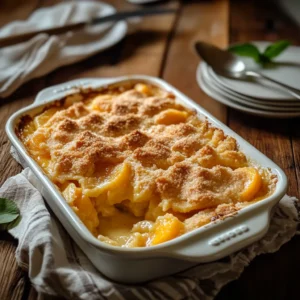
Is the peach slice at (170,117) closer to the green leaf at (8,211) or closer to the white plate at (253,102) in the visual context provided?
the white plate at (253,102)

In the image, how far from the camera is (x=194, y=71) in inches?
99.7

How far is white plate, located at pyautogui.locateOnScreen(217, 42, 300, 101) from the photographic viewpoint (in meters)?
2.07

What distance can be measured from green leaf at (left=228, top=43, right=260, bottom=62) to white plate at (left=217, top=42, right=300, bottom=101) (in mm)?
25

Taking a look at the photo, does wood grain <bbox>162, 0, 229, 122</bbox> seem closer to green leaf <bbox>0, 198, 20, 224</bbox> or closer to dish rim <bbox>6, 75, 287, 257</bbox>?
dish rim <bbox>6, 75, 287, 257</bbox>

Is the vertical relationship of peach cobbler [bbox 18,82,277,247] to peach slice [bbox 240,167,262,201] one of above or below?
above

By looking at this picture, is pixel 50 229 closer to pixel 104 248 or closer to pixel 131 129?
pixel 104 248

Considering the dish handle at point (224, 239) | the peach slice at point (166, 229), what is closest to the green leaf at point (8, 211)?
the peach slice at point (166, 229)

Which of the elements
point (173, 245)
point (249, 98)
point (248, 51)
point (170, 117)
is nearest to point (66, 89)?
point (170, 117)

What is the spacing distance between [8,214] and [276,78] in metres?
1.27

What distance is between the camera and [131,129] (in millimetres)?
1785

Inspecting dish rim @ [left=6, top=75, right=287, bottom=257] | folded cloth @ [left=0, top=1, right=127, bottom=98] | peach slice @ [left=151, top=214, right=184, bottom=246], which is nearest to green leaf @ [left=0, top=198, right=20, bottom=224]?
dish rim @ [left=6, top=75, right=287, bottom=257]

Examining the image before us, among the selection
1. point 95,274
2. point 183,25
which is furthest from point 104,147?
point 183,25

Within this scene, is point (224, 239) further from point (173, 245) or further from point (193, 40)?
point (193, 40)

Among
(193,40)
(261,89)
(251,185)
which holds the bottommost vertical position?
(193,40)
